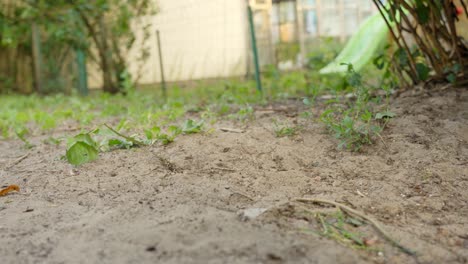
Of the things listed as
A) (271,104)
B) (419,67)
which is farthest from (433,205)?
(271,104)

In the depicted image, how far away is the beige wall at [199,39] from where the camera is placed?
760cm

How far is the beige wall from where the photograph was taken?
760 centimetres

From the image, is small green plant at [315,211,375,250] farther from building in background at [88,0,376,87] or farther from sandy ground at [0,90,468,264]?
building in background at [88,0,376,87]

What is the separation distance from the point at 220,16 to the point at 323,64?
1900 millimetres

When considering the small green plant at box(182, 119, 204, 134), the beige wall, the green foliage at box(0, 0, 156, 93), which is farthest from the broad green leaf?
the green foliage at box(0, 0, 156, 93)

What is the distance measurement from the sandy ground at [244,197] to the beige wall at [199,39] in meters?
4.58

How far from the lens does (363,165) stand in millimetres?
2408

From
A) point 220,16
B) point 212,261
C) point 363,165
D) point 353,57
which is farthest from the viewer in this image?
point 220,16

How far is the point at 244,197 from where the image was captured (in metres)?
2.04

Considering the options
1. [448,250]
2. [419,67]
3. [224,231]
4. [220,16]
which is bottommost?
[448,250]

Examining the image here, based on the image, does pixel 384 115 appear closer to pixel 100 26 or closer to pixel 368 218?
pixel 368 218

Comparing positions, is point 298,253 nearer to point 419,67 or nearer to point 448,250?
point 448,250

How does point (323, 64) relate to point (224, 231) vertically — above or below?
above

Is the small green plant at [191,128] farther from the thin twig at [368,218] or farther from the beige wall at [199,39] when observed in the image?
the beige wall at [199,39]
